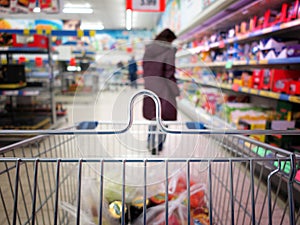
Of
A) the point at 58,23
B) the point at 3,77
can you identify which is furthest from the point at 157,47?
the point at 58,23

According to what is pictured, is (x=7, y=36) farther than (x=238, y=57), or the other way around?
(x=7, y=36)

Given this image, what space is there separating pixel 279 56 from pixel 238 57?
3.13ft

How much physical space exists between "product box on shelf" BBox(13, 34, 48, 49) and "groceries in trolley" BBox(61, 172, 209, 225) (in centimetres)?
335

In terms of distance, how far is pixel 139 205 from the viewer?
45.0 inches

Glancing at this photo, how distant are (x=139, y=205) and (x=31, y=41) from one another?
382cm

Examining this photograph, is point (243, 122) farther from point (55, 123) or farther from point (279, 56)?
point (55, 123)

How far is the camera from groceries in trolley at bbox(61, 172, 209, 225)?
1088 millimetres

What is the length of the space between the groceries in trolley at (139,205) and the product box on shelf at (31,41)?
3349 millimetres

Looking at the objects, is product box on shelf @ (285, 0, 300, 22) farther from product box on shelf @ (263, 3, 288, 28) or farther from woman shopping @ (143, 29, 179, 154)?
woman shopping @ (143, 29, 179, 154)

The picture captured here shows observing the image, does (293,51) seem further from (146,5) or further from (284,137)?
(146,5)

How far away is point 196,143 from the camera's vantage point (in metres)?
0.88

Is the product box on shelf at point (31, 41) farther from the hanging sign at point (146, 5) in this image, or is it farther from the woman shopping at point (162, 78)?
the woman shopping at point (162, 78)

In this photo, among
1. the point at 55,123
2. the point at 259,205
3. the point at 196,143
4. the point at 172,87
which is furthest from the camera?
the point at 55,123

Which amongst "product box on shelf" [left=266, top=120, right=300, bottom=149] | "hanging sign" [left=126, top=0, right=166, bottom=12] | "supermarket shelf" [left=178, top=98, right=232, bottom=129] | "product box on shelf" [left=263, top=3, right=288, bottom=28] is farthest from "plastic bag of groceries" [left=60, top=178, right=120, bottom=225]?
"hanging sign" [left=126, top=0, right=166, bottom=12]
